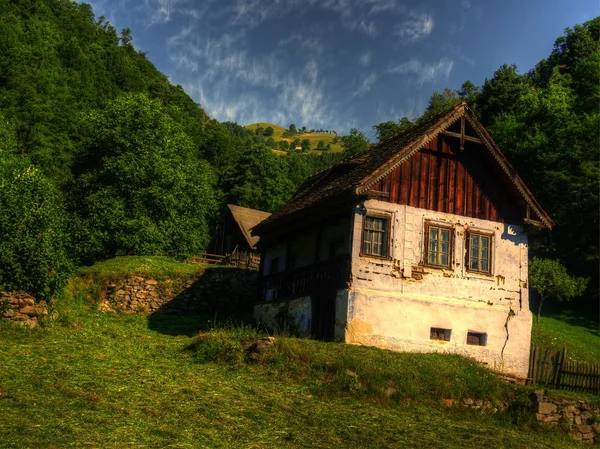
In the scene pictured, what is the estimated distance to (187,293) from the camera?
114 ft

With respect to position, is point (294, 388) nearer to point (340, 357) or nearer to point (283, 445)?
point (340, 357)

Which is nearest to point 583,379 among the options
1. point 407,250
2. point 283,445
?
point 407,250

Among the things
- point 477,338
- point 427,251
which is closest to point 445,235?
point 427,251

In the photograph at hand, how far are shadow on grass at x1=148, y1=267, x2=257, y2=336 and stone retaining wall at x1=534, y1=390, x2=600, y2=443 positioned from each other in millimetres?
15888

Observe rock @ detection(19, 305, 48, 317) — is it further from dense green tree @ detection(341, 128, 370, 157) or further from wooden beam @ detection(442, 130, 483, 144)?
dense green tree @ detection(341, 128, 370, 157)

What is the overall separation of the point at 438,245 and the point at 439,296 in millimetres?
2029

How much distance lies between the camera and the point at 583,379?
24156 mm

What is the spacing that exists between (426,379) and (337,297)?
5.84m

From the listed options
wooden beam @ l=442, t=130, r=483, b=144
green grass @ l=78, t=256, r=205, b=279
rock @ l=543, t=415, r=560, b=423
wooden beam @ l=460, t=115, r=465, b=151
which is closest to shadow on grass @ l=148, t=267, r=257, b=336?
green grass @ l=78, t=256, r=205, b=279

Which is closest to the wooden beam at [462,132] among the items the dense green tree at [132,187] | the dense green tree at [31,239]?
the dense green tree at [31,239]

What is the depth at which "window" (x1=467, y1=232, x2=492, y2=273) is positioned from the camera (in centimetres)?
2638

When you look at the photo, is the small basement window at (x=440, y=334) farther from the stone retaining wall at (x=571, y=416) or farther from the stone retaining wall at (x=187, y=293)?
the stone retaining wall at (x=187, y=293)

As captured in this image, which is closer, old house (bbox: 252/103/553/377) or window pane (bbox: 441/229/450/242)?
old house (bbox: 252/103/553/377)

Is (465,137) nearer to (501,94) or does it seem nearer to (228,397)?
(228,397)
